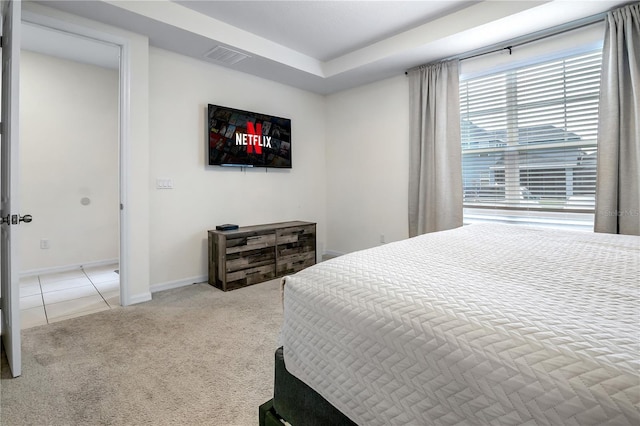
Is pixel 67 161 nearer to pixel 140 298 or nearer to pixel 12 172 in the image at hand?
pixel 140 298

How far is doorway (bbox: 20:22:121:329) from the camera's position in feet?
11.9

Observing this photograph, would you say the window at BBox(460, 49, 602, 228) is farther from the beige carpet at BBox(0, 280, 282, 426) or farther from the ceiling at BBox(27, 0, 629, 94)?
the beige carpet at BBox(0, 280, 282, 426)

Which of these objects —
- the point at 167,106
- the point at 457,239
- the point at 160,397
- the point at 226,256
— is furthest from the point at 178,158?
the point at 457,239

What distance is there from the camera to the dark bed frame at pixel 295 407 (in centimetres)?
96

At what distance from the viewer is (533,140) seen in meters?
3.02

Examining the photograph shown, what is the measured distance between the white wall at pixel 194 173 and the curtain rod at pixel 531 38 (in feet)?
Answer: 7.42

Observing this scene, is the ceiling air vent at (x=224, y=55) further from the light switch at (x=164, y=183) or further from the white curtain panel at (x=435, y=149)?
the white curtain panel at (x=435, y=149)

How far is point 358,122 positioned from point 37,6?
3.37 meters

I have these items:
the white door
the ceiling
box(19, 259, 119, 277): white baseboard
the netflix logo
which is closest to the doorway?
box(19, 259, 119, 277): white baseboard

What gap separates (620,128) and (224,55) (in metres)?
3.63

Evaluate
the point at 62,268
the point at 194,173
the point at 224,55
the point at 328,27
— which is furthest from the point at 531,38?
the point at 62,268

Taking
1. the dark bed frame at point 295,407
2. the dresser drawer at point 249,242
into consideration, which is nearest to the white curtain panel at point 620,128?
the dark bed frame at point 295,407

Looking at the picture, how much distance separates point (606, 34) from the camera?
249 centimetres

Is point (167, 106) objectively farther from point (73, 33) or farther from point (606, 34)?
point (606, 34)
